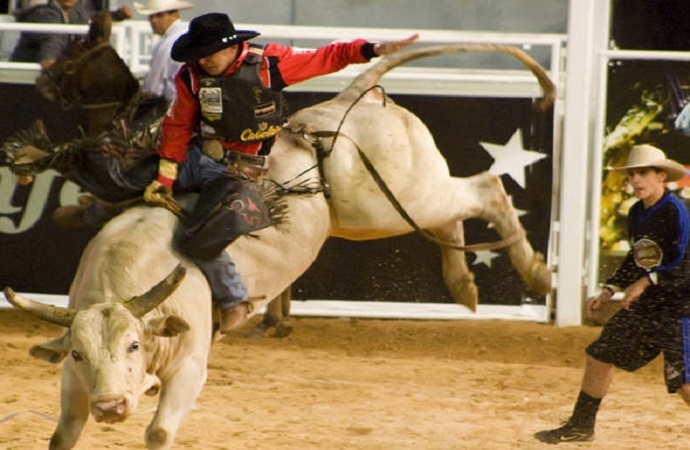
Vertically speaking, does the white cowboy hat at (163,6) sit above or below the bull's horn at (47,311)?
above

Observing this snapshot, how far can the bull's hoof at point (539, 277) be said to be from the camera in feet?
24.1

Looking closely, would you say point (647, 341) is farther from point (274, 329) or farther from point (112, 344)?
point (274, 329)

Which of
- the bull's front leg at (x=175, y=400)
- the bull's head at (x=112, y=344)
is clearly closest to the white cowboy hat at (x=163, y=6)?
the bull's front leg at (x=175, y=400)

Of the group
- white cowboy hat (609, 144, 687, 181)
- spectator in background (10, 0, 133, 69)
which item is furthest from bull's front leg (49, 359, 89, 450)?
spectator in background (10, 0, 133, 69)

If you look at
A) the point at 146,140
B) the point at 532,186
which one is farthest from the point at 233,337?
the point at 146,140

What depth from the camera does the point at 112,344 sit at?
4.76 metres

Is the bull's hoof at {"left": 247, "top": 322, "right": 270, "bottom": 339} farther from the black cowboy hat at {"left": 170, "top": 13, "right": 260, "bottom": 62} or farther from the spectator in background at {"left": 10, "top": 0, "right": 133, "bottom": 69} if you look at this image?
the black cowboy hat at {"left": 170, "top": 13, "right": 260, "bottom": 62}

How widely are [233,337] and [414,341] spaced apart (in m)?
1.20

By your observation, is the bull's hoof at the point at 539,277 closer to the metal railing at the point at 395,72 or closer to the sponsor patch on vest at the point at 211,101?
the metal railing at the point at 395,72

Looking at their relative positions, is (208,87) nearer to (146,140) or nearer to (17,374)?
(146,140)

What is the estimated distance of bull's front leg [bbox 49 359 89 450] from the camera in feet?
16.9

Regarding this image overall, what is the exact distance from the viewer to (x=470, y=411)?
272 inches

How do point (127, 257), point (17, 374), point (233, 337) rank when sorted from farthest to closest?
point (233, 337), point (17, 374), point (127, 257)

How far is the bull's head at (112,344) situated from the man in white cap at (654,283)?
6.40ft
